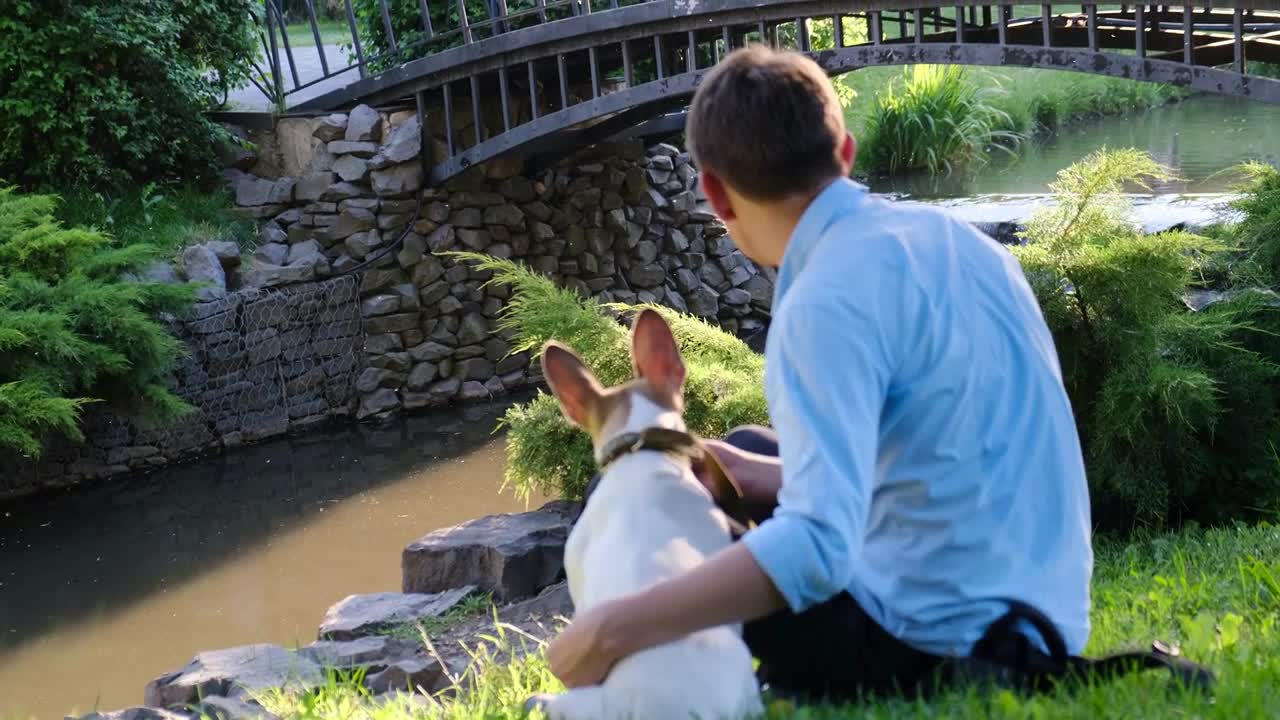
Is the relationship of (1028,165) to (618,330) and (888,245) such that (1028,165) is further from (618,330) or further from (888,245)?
(888,245)

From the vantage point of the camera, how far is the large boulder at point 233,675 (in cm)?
409

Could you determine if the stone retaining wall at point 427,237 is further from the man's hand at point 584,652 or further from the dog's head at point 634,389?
the man's hand at point 584,652

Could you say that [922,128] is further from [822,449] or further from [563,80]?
A: [822,449]

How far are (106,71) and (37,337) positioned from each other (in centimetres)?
311

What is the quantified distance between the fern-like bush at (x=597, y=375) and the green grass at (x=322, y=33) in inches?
521

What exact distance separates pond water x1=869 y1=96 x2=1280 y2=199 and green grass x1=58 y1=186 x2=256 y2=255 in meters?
7.12

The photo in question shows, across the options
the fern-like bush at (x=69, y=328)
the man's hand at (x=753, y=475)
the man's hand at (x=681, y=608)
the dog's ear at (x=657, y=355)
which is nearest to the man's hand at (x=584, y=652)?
the man's hand at (x=681, y=608)

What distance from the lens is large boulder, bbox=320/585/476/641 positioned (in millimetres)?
4855

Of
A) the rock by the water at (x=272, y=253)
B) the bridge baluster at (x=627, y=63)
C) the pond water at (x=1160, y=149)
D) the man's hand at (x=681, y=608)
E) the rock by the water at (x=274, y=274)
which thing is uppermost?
the bridge baluster at (x=627, y=63)

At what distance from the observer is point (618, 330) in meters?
5.19

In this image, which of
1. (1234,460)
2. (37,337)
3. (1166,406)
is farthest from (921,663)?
(37,337)

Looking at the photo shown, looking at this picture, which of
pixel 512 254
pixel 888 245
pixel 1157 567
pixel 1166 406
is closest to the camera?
pixel 888 245

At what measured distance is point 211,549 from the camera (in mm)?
7387

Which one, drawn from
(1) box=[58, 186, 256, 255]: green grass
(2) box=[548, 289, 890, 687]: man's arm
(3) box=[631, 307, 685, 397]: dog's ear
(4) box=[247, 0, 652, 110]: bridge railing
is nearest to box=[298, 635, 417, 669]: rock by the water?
(3) box=[631, 307, 685, 397]: dog's ear
